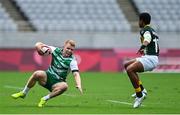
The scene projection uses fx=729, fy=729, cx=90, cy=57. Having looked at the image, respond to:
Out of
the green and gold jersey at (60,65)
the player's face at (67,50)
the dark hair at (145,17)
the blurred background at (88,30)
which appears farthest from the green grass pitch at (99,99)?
the blurred background at (88,30)

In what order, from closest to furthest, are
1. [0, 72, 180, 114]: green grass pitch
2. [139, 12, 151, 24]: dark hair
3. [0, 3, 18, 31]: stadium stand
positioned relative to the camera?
[0, 72, 180, 114]: green grass pitch
[139, 12, 151, 24]: dark hair
[0, 3, 18, 31]: stadium stand

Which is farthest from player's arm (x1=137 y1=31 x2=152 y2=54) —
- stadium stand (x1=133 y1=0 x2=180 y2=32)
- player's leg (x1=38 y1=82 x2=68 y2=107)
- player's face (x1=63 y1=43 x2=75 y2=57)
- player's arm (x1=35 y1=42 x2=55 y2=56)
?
stadium stand (x1=133 y1=0 x2=180 y2=32)

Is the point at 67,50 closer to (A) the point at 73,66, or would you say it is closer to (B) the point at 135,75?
(A) the point at 73,66

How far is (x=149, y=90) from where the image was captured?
820 inches

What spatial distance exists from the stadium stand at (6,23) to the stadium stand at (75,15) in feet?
3.46

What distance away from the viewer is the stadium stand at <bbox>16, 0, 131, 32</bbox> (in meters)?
34.6

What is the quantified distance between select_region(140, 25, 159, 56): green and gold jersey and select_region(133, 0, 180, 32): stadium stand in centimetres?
1996

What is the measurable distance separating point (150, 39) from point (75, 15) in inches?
813

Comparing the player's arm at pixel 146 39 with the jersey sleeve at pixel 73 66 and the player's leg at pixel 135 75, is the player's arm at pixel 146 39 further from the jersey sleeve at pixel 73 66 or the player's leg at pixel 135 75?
the jersey sleeve at pixel 73 66

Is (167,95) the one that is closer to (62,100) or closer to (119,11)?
(62,100)

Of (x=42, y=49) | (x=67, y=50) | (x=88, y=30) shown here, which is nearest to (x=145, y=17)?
(x=67, y=50)

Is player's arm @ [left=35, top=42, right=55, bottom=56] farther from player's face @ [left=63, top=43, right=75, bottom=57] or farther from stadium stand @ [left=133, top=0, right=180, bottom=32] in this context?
stadium stand @ [left=133, top=0, right=180, bottom=32]

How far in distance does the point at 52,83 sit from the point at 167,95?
4.82m

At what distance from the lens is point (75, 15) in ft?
117
